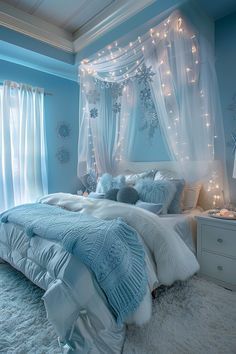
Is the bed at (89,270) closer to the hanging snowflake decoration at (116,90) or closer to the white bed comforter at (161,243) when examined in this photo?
the white bed comforter at (161,243)

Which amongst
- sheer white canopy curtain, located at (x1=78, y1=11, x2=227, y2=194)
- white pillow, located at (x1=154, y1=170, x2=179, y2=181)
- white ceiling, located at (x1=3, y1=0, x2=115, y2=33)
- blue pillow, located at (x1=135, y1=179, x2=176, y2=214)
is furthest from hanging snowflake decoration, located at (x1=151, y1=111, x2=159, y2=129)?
white ceiling, located at (x1=3, y1=0, x2=115, y2=33)

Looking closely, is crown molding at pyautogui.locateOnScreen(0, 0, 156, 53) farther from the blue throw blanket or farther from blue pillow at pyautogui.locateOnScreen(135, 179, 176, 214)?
the blue throw blanket

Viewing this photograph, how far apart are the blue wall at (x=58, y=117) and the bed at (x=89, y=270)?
4.64 feet

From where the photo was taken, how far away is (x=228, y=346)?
1473 mm

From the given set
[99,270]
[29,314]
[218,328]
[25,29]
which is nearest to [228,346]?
[218,328]

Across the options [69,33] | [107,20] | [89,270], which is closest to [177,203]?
[89,270]

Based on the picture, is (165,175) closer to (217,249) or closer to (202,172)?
(202,172)

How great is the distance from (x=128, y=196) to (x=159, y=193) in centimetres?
33

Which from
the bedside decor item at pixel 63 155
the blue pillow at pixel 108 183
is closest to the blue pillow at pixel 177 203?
the blue pillow at pixel 108 183

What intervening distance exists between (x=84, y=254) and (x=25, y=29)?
279 centimetres

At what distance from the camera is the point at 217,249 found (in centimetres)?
216

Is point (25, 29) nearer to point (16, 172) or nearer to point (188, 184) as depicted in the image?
point (16, 172)

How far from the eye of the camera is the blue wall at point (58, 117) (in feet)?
12.3

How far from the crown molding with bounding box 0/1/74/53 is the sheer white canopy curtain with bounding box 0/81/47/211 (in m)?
0.74
